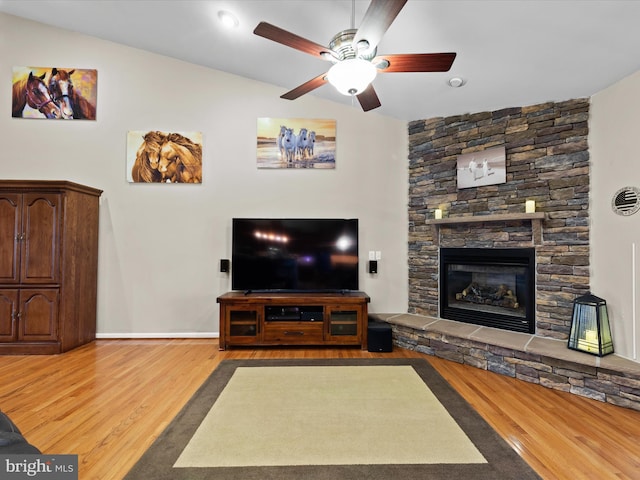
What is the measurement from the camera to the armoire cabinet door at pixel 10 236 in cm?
339

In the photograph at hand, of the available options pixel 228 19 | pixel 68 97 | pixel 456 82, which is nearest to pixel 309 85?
pixel 228 19

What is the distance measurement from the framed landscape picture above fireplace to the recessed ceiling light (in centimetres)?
271

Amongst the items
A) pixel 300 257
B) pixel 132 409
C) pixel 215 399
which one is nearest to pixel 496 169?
pixel 300 257

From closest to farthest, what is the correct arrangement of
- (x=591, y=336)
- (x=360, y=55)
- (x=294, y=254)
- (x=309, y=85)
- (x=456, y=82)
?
(x=360, y=55) < (x=309, y=85) < (x=591, y=336) < (x=456, y=82) < (x=294, y=254)

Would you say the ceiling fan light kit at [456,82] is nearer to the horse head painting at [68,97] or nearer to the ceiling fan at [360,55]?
the ceiling fan at [360,55]

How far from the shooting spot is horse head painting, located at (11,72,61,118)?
390cm

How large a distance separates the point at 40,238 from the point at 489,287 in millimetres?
4887

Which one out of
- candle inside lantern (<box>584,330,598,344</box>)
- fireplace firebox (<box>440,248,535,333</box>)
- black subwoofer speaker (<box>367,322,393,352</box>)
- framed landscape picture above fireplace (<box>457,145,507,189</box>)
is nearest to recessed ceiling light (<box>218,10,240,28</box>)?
framed landscape picture above fireplace (<box>457,145,507,189</box>)

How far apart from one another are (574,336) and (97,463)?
351 cm

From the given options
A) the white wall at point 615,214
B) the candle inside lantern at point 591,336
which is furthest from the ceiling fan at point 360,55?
the candle inside lantern at point 591,336

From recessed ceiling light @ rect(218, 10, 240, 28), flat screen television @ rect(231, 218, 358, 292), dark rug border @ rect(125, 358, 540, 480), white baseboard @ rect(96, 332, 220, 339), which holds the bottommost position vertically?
dark rug border @ rect(125, 358, 540, 480)

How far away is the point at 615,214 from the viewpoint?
276 centimetres

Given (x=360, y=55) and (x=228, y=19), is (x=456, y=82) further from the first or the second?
(x=228, y=19)

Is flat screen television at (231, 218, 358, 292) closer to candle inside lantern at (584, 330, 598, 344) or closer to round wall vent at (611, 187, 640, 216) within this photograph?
candle inside lantern at (584, 330, 598, 344)
